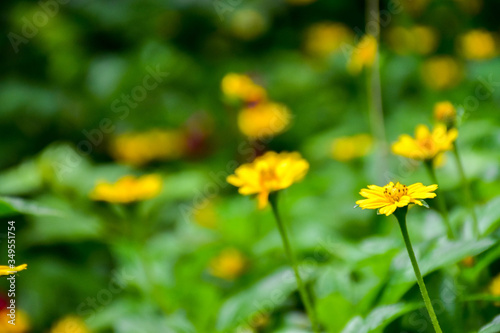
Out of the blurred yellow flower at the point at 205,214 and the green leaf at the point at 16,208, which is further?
the blurred yellow flower at the point at 205,214

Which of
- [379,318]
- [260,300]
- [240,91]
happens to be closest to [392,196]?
[379,318]

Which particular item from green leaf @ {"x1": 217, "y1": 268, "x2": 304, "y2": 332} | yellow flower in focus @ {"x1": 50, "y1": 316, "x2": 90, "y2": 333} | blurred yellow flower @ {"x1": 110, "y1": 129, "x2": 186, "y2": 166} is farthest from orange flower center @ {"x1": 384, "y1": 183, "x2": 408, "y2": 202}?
blurred yellow flower @ {"x1": 110, "y1": 129, "x2": 186, "y2": 166}

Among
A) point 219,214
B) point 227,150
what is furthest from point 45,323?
point 227,150

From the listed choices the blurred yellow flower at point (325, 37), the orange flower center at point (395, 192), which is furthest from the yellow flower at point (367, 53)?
the blurred yellow flower at point (325, 37)

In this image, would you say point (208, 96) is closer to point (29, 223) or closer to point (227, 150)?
point (227, 150)

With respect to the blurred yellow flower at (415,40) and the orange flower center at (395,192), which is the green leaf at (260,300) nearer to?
the orange flower center at (395,192)

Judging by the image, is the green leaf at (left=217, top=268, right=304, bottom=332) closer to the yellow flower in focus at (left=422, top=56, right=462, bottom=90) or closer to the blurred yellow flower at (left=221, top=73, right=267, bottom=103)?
the blurred yellow flower at (left=221, top=73, right=267, bottom=103)
